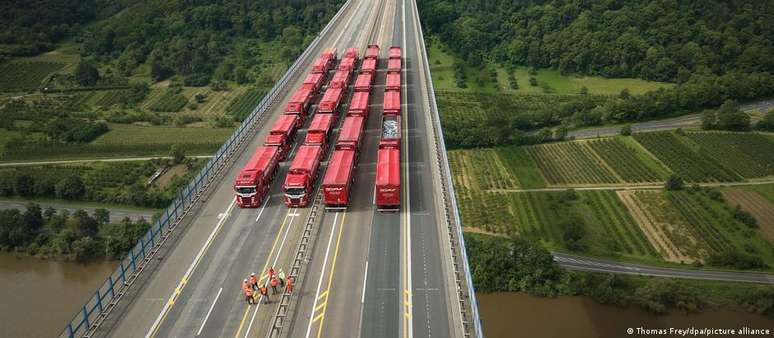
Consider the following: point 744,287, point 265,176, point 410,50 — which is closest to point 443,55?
point 410,50

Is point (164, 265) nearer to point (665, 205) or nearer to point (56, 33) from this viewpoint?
point (665, 205)

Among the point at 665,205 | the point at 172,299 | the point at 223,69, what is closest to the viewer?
the point at 172,299

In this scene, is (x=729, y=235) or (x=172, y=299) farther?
(x=729, y=235)

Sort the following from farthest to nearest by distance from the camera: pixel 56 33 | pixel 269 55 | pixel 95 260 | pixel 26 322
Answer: pixel 56 33, pixel 269 55, pixel 95 260, pixel 26 322

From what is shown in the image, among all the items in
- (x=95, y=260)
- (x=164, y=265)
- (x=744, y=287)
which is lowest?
(x=95, y=260)

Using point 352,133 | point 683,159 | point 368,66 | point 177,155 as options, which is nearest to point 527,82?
point 683,159

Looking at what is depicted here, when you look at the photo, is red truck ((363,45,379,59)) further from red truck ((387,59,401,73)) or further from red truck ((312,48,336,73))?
red truck ((312,48,336,73))
